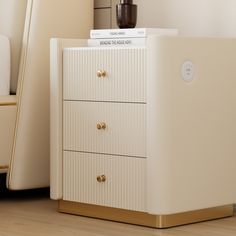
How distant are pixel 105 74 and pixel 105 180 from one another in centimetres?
35

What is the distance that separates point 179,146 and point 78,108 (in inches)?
16.1

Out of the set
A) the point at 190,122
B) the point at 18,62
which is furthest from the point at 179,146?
the point at 18,62

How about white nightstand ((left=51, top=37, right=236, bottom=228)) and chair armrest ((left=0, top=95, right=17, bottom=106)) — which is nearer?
white nightstand ((left=51, top=37, right=236, bottom=228))

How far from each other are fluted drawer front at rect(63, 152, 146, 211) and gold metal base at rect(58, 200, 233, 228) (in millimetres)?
29

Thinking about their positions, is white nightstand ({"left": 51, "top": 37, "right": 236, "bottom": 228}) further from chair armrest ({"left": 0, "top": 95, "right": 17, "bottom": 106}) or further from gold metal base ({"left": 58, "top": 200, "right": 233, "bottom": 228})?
Answer: chair armrest ({"left": 0, "top": 95, "right": 17, "bottom": 106})

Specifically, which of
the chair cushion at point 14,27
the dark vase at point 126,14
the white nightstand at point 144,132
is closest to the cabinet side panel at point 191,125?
the white nightstand at point 144,132

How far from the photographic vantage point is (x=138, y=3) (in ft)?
10.0

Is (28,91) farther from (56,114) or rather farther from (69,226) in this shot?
(69,226)

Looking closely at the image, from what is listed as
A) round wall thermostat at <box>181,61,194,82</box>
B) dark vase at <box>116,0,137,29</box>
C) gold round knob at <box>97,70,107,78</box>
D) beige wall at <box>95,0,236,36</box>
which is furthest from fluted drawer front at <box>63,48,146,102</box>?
beige wall at <box>95,0,236,36</box>

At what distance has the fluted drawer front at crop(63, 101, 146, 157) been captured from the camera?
238 centimetres

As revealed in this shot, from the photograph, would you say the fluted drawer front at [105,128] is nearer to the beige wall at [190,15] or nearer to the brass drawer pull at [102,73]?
the brass drawer pull at [102,73]

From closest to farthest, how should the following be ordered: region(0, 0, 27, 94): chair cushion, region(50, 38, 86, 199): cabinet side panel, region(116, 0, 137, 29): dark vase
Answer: region(50, 38, 86, 199): cabinet side panel < region(116, 0, 137, 29): dark vase < region(0, 0, 27, 94): chair cushion

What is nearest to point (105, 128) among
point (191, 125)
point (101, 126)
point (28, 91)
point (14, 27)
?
point (101, 126)

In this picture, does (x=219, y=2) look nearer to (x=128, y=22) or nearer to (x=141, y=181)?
(x=128, y=22)
